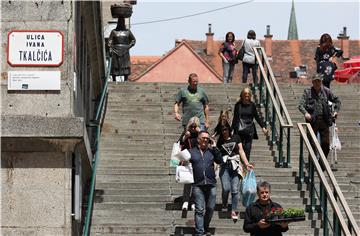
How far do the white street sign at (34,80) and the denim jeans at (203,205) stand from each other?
3137mm

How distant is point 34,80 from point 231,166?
4.22 m

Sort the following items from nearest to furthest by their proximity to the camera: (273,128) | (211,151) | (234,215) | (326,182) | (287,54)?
1. (211,151)
2. (326,182)
3. (234,215)
4. (273,128)
5. (287,54)

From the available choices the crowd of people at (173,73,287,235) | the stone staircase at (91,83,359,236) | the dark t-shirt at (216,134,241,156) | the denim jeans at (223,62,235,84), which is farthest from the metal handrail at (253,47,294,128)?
the denim jeans at (223,62,235,84)

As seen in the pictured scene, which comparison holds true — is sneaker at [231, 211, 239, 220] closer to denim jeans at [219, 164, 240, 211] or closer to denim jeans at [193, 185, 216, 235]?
denim jeans at [219, 164, 240, 211]

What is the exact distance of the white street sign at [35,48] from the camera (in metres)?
14.9

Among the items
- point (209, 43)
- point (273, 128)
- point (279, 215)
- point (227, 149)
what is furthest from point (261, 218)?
point (209, 43)

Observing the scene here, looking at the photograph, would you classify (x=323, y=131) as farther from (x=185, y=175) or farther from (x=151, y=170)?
(x=185, y=175)

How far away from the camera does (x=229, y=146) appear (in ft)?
60.7

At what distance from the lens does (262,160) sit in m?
21.0

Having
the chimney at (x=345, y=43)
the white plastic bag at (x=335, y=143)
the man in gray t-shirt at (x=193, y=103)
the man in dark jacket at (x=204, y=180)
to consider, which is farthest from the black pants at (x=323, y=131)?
the chimney at (x=345, y=43)

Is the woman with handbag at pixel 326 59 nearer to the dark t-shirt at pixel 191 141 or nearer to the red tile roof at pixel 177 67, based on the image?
the dark t-shirt at pixel 191 141

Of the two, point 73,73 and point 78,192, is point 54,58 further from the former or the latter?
point 78,192

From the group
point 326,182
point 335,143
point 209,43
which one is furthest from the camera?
point 209,43

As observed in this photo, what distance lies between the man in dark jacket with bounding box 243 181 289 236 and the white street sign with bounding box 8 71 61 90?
2.51 meters
